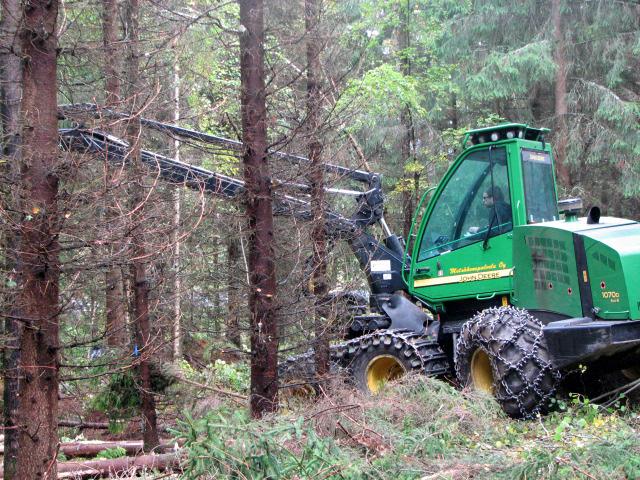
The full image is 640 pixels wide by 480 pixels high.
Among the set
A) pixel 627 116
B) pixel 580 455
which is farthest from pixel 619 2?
pixel 580 455

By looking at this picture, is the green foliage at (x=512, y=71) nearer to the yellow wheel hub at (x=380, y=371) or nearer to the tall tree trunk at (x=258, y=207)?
the yellow wheel hub at (x=380, y=371)

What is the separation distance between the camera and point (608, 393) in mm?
7688

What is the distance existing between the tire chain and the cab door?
0.68m

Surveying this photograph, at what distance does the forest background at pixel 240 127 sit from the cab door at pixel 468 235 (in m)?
1.08

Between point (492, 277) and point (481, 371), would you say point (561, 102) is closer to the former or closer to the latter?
point (492, 277)

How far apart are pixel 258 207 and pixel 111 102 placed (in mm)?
2154

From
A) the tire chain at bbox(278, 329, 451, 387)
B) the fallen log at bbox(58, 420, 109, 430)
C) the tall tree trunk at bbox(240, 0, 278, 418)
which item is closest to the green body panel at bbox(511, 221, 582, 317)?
the tire chain at bbox(278, 329, 451, 387)

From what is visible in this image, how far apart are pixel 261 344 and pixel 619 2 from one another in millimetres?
15213

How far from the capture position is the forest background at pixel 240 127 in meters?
5.77

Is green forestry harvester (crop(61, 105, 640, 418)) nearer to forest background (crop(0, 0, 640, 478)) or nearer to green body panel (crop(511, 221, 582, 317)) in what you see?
green body panel (crop(511, 221, 582, 317))

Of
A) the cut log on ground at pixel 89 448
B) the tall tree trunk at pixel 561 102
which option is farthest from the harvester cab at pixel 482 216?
the tall tree trunk at pixel 561 102

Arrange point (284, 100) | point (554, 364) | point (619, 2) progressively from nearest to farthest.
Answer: point (554, 364)
point (284, 100)
point (619, 2)

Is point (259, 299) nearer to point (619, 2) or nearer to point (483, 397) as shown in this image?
point (483, 397)

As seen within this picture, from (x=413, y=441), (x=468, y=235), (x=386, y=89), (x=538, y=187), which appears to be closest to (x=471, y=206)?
(x=468, y=235)
